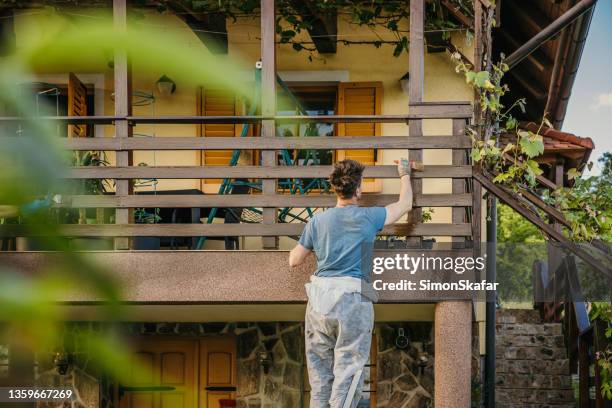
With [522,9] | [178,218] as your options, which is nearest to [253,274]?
[178,218]

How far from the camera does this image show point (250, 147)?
6586 millimetres

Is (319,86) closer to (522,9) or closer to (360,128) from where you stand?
(360,128)

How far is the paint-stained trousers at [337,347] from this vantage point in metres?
4.96

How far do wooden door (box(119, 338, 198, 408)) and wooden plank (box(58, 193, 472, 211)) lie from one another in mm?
3239

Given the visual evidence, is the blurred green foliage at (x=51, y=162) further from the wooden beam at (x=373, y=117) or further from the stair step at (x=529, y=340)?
the stair step at (x=529, y=340)

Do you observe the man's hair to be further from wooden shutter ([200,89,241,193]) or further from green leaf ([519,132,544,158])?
wooden shutter ([200,89,241,193])

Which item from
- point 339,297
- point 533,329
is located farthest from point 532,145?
point 533,329

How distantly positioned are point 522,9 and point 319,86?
2263 mm

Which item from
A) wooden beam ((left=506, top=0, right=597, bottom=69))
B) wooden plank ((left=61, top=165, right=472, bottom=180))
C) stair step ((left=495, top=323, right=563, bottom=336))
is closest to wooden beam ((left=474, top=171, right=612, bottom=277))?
wooden plank ((left=61, top=165, right=472, bottom=180))

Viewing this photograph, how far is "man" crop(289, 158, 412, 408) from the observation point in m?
4.99

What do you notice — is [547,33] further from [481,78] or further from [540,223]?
[540,223]

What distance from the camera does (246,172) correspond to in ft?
21.7

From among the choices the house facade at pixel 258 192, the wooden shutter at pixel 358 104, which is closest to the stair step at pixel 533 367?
the house facade at pixel 258 192

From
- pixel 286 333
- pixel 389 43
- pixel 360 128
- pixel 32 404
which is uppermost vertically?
pixel 389 43
